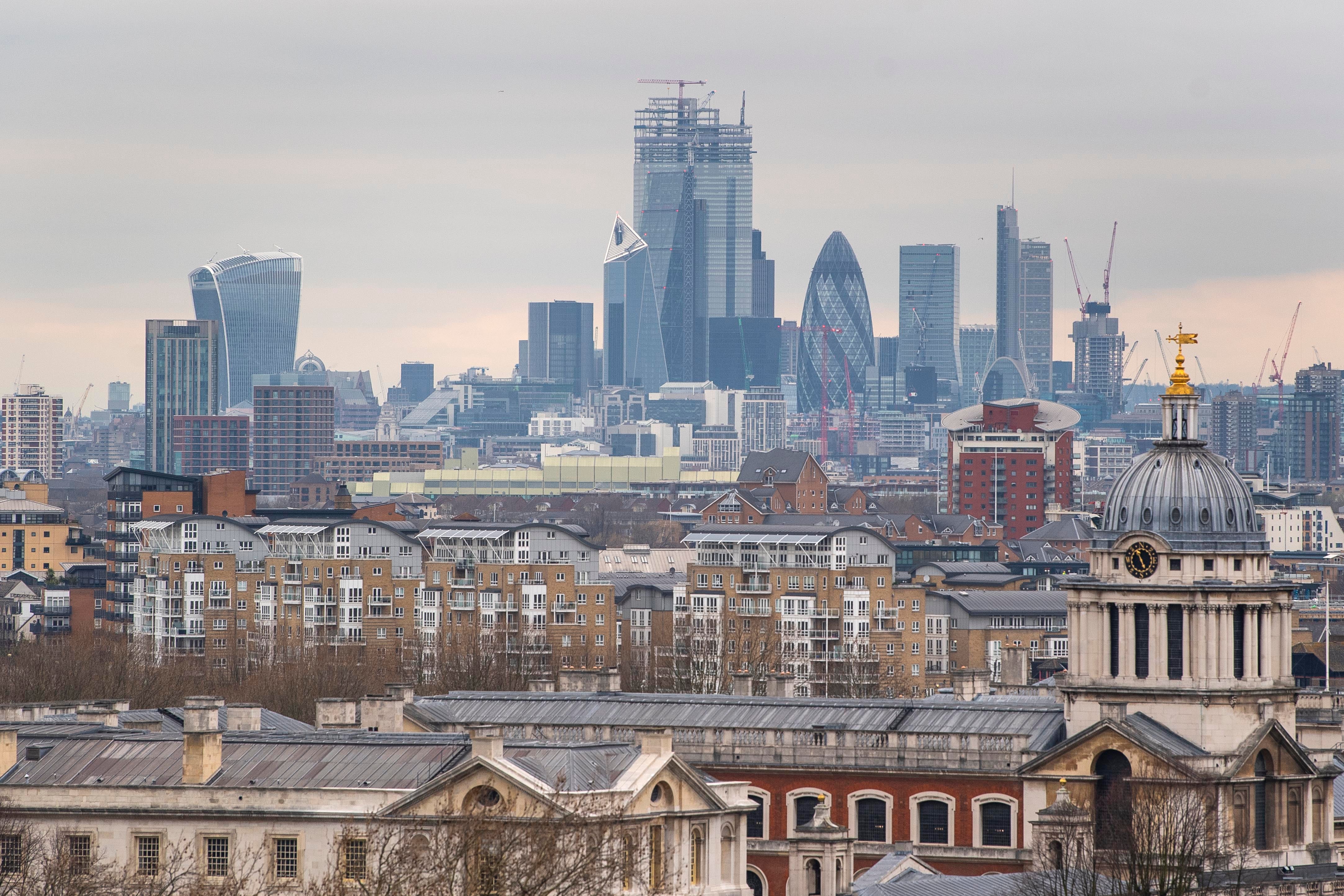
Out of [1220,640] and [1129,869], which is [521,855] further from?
[1220,640]

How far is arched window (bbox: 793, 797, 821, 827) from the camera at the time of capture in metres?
111

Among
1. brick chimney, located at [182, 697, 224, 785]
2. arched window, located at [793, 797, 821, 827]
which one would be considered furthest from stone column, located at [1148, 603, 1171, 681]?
brick chimney, located at [182, 697, 224, 785]

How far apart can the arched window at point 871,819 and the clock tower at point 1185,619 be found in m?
6.50

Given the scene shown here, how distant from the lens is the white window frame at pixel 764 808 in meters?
111

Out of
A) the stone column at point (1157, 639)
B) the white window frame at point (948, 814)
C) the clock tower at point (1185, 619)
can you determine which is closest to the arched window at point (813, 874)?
the white window frame at point (948, 814)

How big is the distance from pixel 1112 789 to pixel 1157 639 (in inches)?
179

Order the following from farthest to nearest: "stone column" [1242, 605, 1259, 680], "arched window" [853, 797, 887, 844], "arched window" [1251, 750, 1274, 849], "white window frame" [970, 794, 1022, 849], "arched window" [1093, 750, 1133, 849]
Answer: "arched window" [853, 797, 887, 844] < "white window frame" [970, 794, 1022, 849] < "stone column" [1242, 605, 1259, 680] < "arched window" [1251, 750, 1274, 849] < "arched window" [1093, 750, 1133, 849]

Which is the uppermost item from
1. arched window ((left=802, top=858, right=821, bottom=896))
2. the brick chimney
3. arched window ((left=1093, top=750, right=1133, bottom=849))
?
the brick chimney

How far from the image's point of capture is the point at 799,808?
112m

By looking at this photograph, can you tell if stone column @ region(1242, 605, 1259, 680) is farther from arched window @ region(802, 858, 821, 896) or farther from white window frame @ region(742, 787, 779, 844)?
arched window @ region(802, 858, 821, 896)

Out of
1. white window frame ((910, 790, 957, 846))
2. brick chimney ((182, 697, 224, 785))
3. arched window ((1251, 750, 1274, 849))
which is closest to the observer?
brick chimney ((182, 697, 224, 785))

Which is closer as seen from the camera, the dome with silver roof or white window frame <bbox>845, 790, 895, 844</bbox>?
the dome with silver roof

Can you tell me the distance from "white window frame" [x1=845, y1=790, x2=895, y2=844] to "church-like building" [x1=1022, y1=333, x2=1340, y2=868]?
454 cm

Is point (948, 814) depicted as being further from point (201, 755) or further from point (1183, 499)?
point (201, 755)
